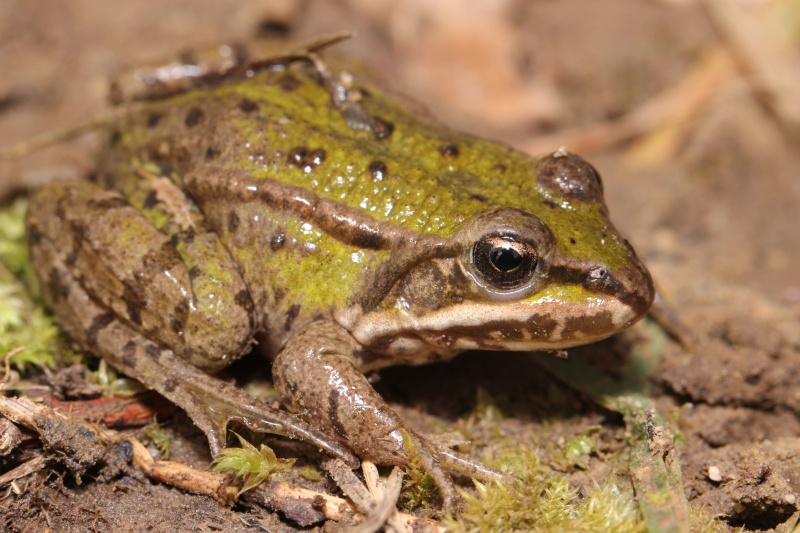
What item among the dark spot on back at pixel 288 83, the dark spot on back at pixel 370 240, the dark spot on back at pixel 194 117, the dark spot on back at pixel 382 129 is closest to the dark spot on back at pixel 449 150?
the dark spot on back at pixel 382 129

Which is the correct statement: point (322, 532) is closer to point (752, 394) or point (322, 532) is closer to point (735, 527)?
point (735, 527)

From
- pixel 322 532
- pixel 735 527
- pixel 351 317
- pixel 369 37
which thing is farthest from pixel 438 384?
pixel 369 37

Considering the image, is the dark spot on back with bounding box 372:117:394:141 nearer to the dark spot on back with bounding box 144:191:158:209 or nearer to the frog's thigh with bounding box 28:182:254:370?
the frog's thigh with bounding box 28:182:254:370

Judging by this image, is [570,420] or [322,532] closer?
[322,532]

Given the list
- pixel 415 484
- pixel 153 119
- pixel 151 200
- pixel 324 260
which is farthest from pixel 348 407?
pixel 153 119

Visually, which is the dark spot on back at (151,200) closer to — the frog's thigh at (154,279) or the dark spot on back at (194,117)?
the frog's thigh at (154,279)
